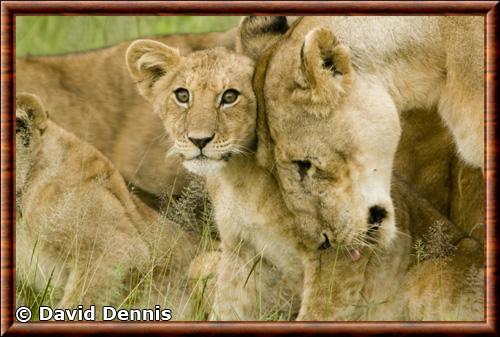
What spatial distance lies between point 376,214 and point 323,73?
0.65m

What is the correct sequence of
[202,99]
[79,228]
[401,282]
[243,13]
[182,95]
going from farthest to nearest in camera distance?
[79,228]
[401,282]
[182,95]
[202,99]
[243,13]

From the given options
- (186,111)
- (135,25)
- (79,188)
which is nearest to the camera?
(186,111)

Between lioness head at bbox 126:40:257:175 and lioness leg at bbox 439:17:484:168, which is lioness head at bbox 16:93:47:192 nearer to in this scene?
lioness head at bbox 126:40:257:175

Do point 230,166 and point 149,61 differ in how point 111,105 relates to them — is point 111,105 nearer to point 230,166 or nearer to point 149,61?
point 149,61

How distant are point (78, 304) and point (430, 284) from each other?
1.56m

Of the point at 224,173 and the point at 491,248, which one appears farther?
the point at 224,173

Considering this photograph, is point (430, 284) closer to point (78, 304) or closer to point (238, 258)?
point (238, 258)

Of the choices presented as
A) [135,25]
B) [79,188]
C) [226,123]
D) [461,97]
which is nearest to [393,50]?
[461,97]

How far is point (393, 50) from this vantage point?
5.47 meters

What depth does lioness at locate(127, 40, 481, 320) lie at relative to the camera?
18.2 feet

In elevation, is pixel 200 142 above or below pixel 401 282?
above

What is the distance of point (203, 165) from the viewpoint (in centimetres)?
546

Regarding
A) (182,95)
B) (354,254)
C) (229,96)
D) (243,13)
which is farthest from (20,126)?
(354,254)

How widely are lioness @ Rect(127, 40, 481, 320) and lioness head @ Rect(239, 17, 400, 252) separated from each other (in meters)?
0.12
